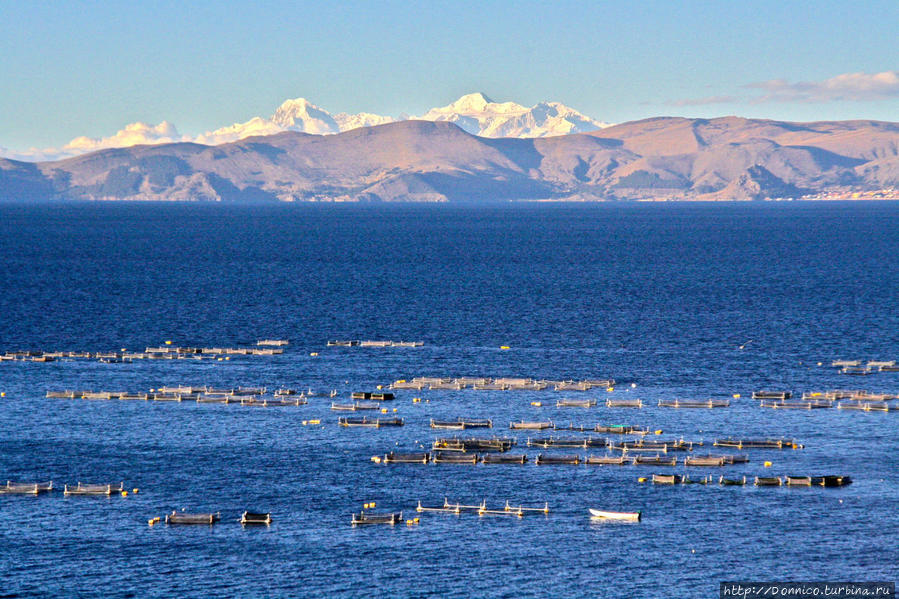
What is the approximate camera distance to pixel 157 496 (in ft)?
320

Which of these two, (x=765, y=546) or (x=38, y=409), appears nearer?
(x=765, y=546)

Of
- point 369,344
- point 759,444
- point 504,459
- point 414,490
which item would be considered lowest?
point 414,490

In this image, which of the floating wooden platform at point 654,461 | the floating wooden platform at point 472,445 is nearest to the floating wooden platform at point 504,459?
the floating wooden platform at point 472,445

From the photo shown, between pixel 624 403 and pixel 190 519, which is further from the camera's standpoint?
pixel 624 403

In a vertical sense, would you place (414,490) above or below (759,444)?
below

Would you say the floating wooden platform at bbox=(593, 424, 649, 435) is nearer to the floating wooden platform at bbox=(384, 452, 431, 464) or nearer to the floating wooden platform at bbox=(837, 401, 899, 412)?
the floating wooden platform at bbox=(384, 452, 431, 464)

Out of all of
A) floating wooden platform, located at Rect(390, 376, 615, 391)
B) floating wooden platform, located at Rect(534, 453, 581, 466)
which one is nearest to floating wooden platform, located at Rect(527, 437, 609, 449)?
floating wooden platform, located at Rect(534, 453, 581, 466)

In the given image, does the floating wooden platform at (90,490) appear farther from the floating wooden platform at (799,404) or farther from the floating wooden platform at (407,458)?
the floating wooden platform at (799,404)

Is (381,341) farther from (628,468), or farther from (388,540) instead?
(388,540)

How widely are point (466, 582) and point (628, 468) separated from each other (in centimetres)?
2957

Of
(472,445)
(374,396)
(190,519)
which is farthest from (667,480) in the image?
(374,396)

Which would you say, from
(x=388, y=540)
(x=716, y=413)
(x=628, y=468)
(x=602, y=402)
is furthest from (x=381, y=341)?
(x=388, y=540)

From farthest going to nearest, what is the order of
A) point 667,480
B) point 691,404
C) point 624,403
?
1. point 624,403
2. point 691,404
3. point 667,480

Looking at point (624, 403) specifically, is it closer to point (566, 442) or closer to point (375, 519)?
point (566, 442)
